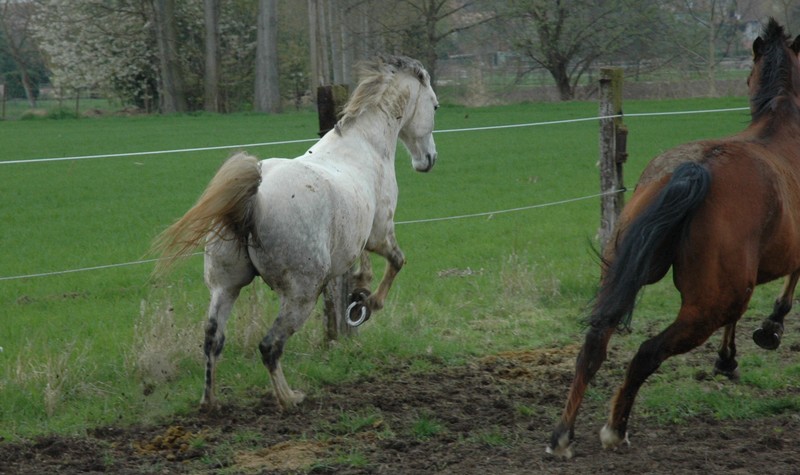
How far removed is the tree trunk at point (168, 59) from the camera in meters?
39.0

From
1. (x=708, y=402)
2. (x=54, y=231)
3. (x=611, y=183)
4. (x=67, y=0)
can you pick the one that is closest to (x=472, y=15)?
(x=67, y=0)

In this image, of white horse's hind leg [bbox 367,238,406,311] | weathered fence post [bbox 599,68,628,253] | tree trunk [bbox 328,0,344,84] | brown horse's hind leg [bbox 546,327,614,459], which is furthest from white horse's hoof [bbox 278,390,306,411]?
tree trunk [bbox 328,0,344,84]

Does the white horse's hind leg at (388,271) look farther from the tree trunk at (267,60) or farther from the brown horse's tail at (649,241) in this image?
the tree trunk at (267,60)

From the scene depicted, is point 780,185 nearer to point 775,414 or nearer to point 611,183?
point 775,414

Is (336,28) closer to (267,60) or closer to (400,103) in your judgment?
(267,60)

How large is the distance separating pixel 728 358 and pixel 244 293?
350cm

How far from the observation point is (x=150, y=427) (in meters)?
5.21

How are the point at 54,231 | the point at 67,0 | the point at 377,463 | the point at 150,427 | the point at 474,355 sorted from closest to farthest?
1. the point at 377,463
2. the point at 150,427
3. the point at 474,355
4. the point at 54,231
5. the point at 67,0

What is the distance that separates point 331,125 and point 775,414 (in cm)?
361

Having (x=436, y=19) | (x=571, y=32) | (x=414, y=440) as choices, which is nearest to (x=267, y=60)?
(x=436, y=19)

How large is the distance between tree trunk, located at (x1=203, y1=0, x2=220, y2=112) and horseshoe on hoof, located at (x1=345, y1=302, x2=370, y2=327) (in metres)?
34.4

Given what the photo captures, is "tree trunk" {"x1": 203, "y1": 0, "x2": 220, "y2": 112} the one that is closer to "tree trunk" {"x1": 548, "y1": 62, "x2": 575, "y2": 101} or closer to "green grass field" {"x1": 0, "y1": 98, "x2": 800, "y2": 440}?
"tree trunk" {"x1": 548, "y1": 62, "x2": 575, "y2": 101}

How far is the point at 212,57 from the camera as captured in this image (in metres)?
39.6

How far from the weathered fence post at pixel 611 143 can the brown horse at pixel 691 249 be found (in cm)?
333
